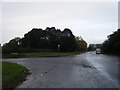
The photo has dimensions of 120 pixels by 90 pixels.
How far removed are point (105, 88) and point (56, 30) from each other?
333 ft

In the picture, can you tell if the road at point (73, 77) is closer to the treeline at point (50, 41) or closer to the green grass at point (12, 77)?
the green grass at point (12, 77)

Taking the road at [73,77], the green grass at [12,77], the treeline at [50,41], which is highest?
the treeline at [50,41]

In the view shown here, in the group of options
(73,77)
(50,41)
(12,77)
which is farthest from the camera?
(50,41)

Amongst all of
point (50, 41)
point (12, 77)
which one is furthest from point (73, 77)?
point (50, 41)

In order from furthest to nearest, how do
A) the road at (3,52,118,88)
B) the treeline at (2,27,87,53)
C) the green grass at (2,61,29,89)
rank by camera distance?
the treeline at (2,27,87,53)
the road at (3,52,118,88)
the green grass at (2,61,29,89)

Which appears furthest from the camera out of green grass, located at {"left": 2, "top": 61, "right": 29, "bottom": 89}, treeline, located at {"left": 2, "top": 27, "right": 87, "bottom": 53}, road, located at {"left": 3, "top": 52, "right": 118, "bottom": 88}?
treeline, located at {"left": 2, "top": 27, "right": 87, "bottom": 53}

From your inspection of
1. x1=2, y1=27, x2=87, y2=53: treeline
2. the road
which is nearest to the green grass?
the road

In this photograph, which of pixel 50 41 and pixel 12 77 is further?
pixel 50 41

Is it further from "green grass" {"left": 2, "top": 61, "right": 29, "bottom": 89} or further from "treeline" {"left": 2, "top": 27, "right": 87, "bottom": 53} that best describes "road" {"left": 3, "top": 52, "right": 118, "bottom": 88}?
"treeline" {"left": 2, "top": 27, "right": 87, "bottom": 53}

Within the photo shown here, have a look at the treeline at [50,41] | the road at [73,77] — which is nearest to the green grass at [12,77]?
the road at [73,77]

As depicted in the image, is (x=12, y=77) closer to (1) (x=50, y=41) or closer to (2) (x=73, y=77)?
(2) (x=73, y=77)

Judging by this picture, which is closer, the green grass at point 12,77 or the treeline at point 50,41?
the green grass at point 12,77

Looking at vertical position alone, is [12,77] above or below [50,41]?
below

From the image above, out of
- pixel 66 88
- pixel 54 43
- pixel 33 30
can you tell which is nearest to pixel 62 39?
pixel 54 43
